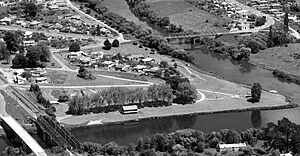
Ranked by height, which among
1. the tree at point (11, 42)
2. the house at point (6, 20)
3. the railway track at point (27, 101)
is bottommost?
the railway track at point (27, 101)

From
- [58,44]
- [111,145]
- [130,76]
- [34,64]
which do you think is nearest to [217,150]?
[111,145]

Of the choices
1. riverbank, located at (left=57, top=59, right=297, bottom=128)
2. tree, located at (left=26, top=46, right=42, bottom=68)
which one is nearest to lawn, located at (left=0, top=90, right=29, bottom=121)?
riverbank, located at (left=57, top=59, right=297, bottom=128)

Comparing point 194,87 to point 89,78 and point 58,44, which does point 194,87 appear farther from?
point 58,44

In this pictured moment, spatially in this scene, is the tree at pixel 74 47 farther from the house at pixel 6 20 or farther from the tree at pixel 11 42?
the house at pixel 6 20

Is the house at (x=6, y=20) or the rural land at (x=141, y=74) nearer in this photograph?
the rural land at (x=141, y=74)

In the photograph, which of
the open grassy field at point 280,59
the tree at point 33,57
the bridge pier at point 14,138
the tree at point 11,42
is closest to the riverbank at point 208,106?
the bridge pier at point 14,138
